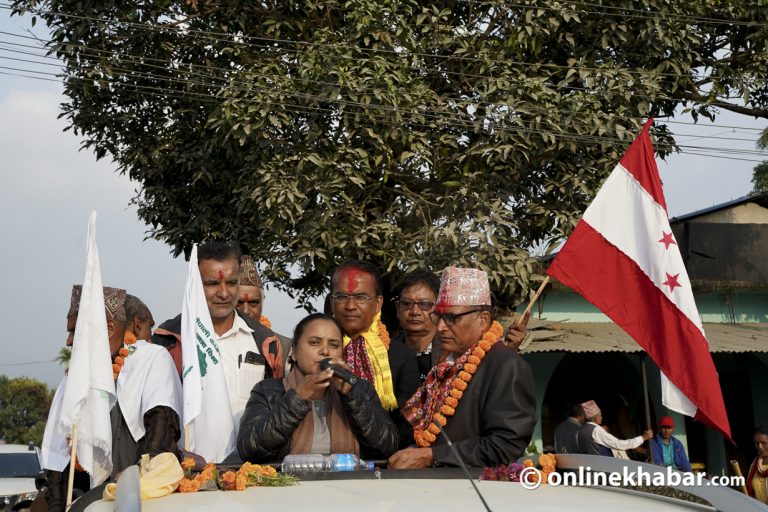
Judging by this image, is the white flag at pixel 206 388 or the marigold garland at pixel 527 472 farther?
the white flag at pixel 206 388

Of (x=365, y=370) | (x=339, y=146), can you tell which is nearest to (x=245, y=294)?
(x=365, y=370)

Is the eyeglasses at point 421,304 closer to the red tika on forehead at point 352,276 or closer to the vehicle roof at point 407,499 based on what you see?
the red tika on forehead at point 352,276

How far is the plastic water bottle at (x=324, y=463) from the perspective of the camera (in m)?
3.58

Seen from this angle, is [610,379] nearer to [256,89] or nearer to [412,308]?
[256,89]

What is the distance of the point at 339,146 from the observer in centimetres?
1184

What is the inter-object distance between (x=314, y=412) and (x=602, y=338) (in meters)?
11.0

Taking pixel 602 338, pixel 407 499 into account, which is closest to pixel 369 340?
pixel 407 499

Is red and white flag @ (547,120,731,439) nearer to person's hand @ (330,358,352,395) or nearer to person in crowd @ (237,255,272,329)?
person's hand @ (330,358,352,395)

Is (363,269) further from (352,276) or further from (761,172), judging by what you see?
(761,172)

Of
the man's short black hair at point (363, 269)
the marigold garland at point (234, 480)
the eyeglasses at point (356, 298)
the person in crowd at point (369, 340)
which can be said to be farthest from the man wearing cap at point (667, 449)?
the marigold garland at point (234, 480)

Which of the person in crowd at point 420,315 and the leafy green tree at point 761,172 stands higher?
the leafy green tree at point 761,172

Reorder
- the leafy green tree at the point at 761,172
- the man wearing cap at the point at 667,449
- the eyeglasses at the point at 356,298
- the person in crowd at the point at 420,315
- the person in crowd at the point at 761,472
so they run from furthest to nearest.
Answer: the leafy green tree at the point at 761,172
the man wearing cap at the point at 667,449
the person in crowd at the point at 761,472
the person in crowd at the point at 420,315
the eyeglasses at the point at 356,298

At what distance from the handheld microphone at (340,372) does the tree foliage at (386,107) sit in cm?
736

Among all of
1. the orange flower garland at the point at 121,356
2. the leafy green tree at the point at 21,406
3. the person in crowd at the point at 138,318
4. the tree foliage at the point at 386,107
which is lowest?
the leafy green tree at the point at 21,406
